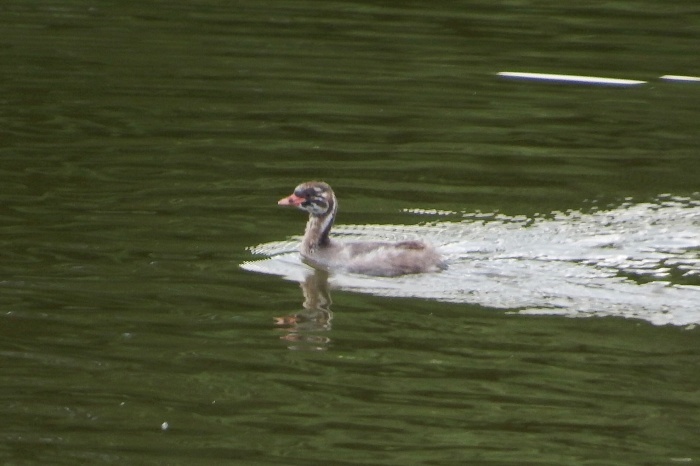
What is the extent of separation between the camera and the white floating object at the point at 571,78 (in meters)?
19.6

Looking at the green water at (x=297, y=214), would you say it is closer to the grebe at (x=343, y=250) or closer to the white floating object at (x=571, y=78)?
the white floating object at (x=571, y=78)

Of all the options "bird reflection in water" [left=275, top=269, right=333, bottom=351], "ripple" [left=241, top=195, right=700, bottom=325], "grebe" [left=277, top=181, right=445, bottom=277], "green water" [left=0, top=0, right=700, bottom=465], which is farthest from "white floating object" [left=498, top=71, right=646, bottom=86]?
"bird reflection in water" [left=275, top=269, right=333, bottom=351]

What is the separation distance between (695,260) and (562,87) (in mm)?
7181

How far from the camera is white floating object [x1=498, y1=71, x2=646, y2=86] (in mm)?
19609

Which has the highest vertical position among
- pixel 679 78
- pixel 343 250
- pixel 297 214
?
pixel 679 78

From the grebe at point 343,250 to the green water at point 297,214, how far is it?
19.0 inches

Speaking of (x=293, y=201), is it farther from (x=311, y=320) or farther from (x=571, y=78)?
(x=571, y=78)

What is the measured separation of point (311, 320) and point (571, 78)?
372 inches

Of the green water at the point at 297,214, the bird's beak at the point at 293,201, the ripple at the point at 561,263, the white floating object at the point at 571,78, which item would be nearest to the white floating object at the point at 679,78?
the green water at the point at 297,214

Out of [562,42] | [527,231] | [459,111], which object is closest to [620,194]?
[527,231]

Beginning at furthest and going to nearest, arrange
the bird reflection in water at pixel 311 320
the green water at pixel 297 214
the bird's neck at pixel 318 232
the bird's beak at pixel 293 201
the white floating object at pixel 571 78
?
1. the white floating object at pixel 571 78
2. the bird's beak at pixel 293 201
3. the bird's neck at pixel 318 232
4. the bird reflection in water at pixel 311 320
5. the green water at pixel 297 214

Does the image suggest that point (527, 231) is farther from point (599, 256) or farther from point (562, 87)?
point (562, 87)

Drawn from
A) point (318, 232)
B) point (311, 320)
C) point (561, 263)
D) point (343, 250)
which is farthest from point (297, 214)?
point (311, 320)

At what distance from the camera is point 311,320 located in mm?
11164
